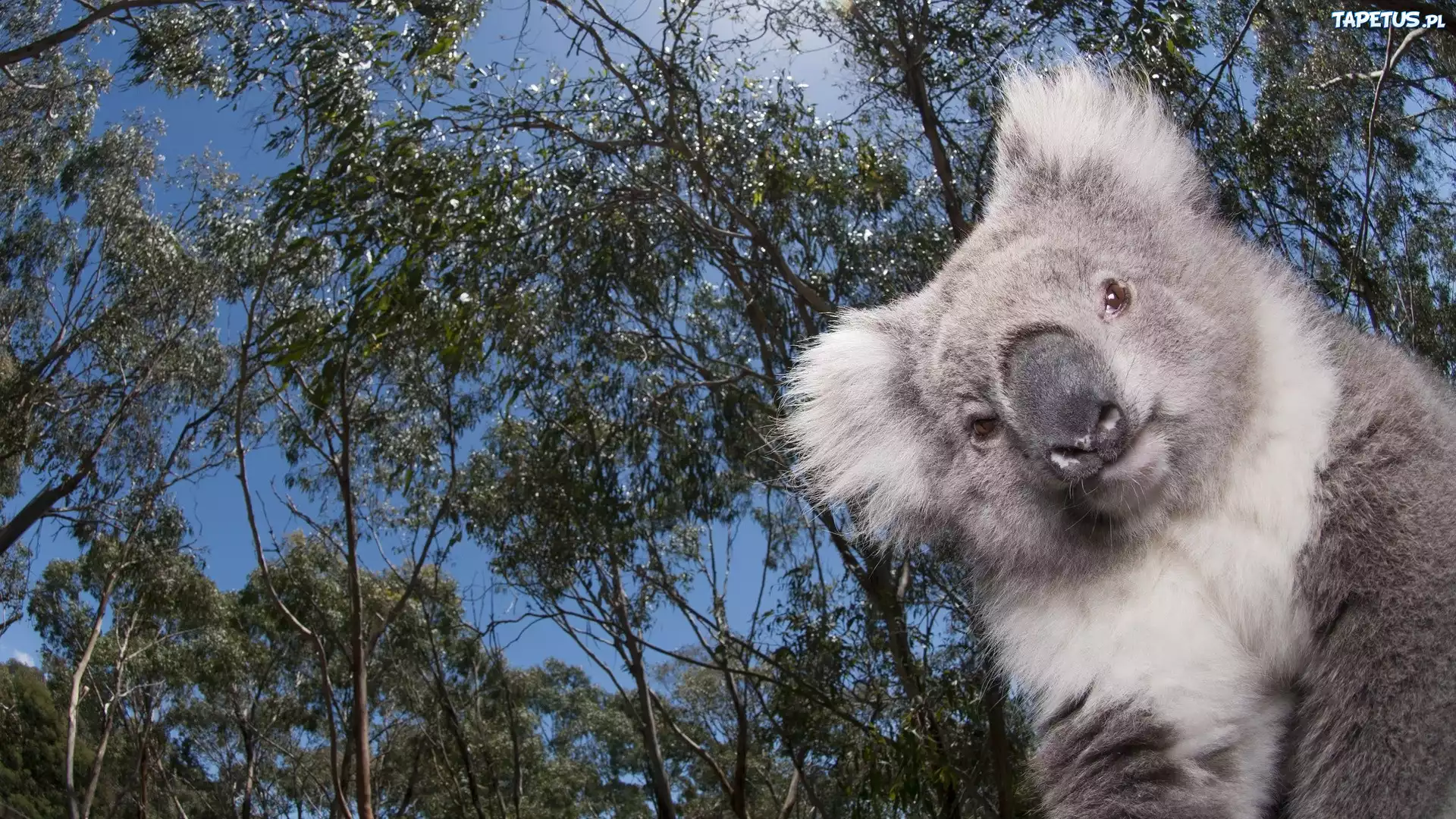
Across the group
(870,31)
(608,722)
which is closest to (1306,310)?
(870,31)

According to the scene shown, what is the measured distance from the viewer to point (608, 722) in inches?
567

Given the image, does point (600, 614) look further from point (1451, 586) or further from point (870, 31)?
point (1451, 586)

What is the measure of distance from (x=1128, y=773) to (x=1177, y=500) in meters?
0.34

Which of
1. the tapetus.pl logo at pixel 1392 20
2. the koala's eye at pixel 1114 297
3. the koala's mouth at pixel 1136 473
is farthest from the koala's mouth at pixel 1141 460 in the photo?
the tapetus.pl logo at pixel 1392 20

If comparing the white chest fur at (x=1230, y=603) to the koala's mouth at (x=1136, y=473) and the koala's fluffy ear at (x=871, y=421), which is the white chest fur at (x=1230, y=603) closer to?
the koala's mouth at (x=1136, y=473)

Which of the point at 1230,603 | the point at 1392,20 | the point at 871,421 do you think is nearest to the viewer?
the point at 1230,603

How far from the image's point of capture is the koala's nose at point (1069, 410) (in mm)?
1272

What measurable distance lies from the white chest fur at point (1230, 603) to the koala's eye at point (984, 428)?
25cm

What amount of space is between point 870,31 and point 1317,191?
212 cm

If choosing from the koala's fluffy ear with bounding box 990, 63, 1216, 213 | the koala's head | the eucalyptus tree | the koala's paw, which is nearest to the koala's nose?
the koala's head

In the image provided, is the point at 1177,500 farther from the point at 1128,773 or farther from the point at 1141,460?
the point at 1128,773

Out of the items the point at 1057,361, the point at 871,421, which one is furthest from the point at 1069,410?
the point at 871,421

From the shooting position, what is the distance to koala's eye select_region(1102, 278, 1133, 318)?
4.79 feet

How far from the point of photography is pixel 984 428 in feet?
4.99
